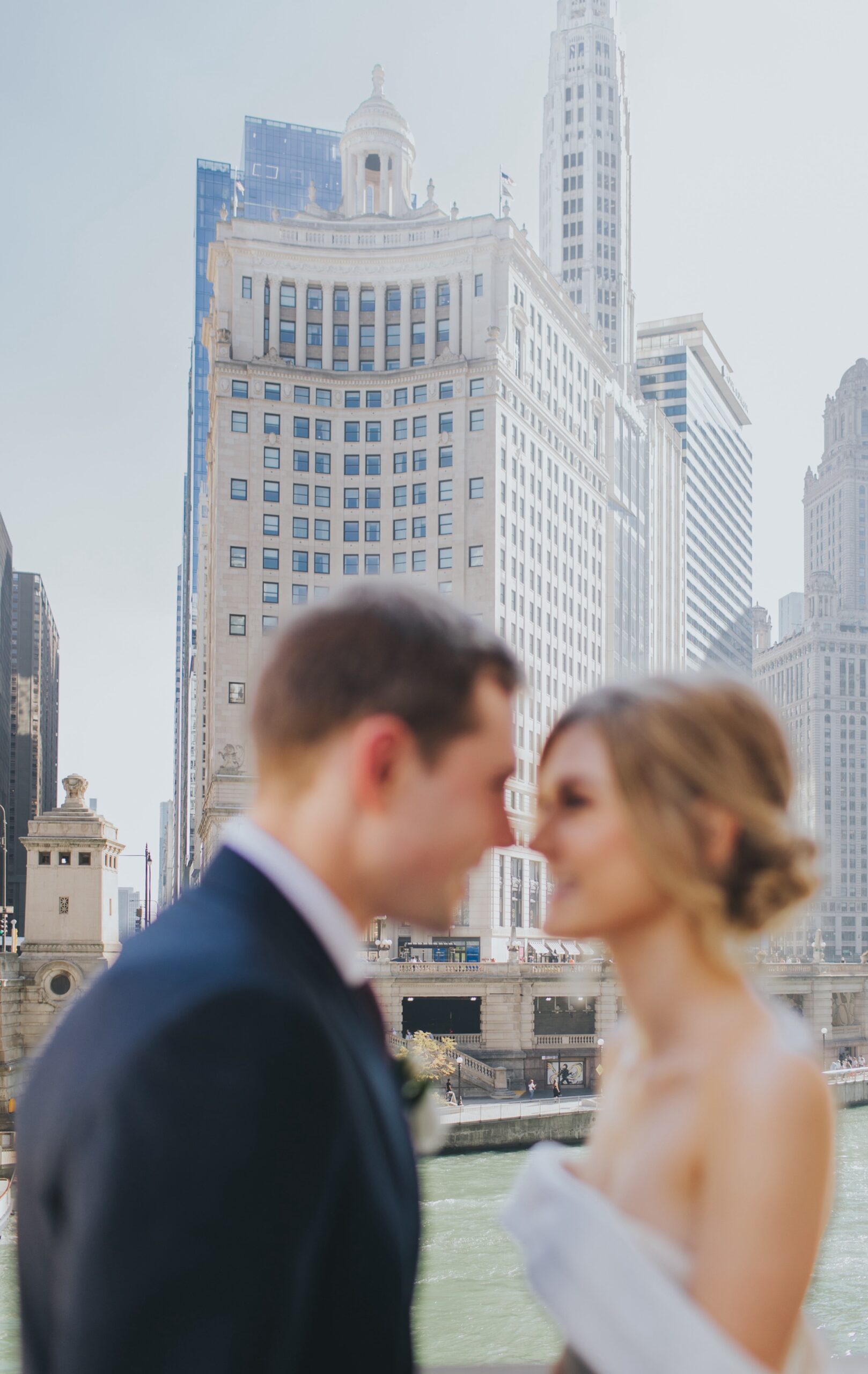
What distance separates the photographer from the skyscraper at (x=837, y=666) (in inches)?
6004

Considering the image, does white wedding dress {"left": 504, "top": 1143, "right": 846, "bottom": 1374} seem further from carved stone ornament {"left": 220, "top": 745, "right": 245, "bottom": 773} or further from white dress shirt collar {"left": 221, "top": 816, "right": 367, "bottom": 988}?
carved stone ornament {"left": 220, "top": 745, "right": 245, "bottom": 773}

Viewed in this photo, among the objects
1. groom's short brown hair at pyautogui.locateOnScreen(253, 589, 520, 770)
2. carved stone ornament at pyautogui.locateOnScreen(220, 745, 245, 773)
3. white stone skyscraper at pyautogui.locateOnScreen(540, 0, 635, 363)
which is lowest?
groom's short brown hair at pyautogui.locateOnScreen(253, 589, 520, 770)

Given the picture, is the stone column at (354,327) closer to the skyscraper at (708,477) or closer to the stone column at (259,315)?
the stone column at (259,315)

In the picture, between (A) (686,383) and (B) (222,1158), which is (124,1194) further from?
(A) (686,383)

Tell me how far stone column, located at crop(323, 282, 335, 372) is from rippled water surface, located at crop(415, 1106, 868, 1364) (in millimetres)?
56675

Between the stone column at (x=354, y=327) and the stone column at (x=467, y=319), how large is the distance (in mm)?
6471

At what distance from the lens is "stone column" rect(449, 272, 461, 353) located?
82.4 metres

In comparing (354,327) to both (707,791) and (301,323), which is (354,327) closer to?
(301,323)

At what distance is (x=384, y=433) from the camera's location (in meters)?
82.7

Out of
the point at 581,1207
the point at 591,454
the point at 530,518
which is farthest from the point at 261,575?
the point at 581,1207

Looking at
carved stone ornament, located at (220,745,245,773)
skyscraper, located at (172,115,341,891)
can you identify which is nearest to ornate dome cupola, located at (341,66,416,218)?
carved stone ornament, located at (220,745,245,773)

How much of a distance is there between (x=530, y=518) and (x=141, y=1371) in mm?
84975

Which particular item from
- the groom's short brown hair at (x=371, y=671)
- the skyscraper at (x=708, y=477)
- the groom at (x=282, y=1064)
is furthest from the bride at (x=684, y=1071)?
the skyscraper at (x=708, y=477)

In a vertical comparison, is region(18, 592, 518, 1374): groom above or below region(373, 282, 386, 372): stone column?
below
